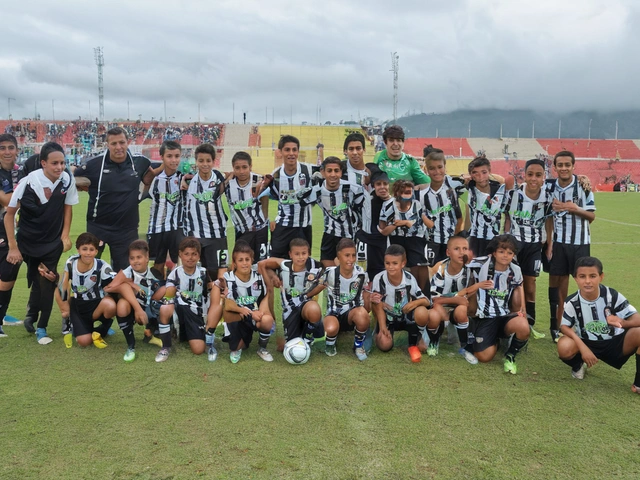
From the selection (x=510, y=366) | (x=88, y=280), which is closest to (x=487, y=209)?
(x=510, y=366)

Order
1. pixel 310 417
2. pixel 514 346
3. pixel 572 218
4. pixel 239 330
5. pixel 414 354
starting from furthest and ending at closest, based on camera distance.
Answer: pixel 572 218 < pixel 239 330 < pixel 414 354 < pixel 514 346 < pixel 310 417

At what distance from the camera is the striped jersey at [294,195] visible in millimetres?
4926

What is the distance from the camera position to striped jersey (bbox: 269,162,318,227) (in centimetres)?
493

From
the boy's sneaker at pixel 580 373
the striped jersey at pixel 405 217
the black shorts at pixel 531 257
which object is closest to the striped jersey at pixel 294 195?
the striped jersey at pixel 405 217

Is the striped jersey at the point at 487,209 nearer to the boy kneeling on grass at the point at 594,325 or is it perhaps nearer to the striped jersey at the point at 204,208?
the boy kneeling on grass at the point at 594,325

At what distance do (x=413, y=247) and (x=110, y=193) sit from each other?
2.96m

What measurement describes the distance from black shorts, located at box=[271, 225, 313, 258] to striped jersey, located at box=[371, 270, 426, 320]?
1000mm

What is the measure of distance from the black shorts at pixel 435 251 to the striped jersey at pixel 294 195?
125 cm

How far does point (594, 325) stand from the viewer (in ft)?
12.0

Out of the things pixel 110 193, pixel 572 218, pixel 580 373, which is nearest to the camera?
pixel 580 373

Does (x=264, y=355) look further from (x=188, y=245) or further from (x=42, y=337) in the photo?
(x=42, y=337)

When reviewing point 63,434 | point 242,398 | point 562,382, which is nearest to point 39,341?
point 63,434

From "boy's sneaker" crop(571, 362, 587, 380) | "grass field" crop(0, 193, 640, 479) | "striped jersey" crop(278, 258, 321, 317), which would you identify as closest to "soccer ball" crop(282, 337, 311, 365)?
"grass field" crop(0, 193, 640, 479)

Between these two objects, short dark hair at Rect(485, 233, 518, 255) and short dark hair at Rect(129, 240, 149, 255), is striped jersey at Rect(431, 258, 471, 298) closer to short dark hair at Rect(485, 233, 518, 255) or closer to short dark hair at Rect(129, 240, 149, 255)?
short dark hair at Rect(485, 233, 518, 255)
